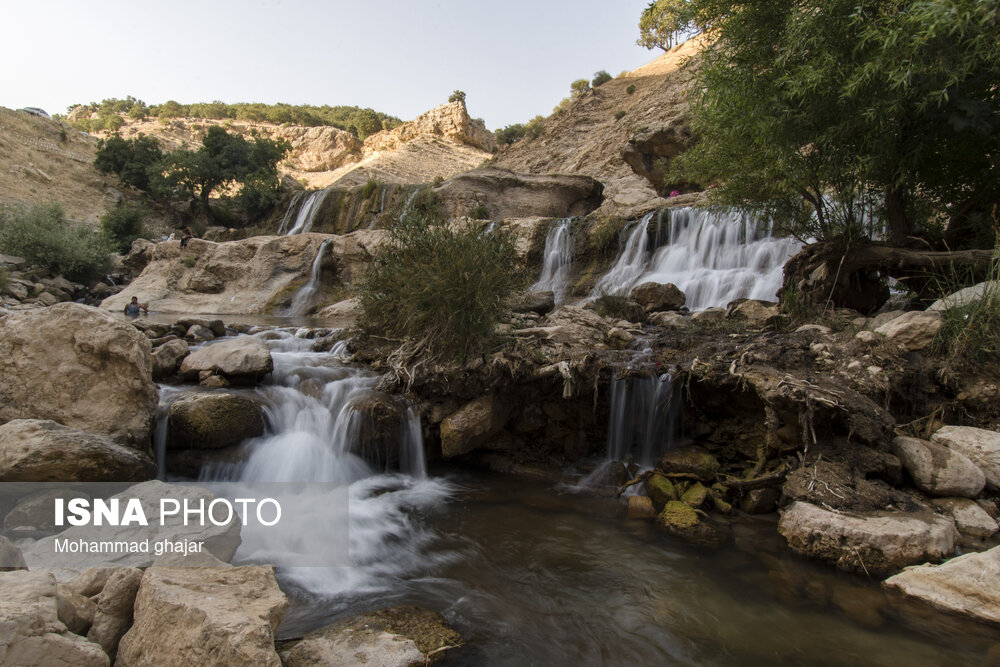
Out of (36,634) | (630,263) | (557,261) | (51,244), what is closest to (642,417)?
(36,634)

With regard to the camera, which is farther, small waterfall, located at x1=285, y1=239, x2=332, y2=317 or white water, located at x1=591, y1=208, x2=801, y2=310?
small waterfall, located at x1=285, y1=239, x2=332, y2=317

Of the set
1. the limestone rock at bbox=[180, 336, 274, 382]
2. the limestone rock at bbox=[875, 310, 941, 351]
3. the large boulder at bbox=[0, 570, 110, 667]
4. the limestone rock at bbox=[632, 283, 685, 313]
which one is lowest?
the large boulder at bbox=[0, 570, 110, 667]

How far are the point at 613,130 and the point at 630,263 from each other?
18.6m

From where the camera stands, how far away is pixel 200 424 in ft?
17.9

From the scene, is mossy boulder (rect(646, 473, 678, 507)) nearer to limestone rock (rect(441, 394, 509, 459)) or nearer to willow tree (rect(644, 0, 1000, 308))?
limestone rock (rect(441, 394, 509, 459))

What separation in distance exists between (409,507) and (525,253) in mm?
11373

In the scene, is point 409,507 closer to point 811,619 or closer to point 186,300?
point 811,619

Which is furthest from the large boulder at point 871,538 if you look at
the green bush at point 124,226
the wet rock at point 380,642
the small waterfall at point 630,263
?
the green bush at point 124,226

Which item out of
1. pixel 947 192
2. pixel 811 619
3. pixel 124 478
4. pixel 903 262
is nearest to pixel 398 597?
pixel 124 478

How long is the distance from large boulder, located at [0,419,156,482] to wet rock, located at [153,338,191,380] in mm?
2761

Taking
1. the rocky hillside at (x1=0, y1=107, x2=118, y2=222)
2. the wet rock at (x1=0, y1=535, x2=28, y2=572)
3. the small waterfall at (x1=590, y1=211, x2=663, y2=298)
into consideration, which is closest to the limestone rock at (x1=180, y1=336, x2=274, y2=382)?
the wet rock at (x1=0, y1=535, x2=28, y2=572)

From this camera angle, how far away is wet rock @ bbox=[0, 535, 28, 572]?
2.79m

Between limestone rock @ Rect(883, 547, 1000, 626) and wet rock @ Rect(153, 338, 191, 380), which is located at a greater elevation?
Answer: wet rock @ Rect(153, 338, 191, 380)

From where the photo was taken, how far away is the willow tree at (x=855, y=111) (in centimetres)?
502
